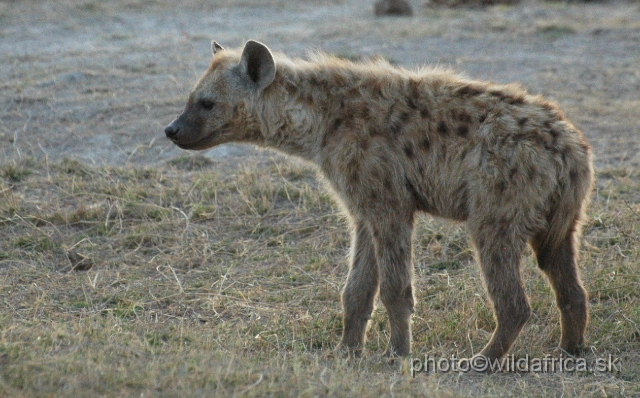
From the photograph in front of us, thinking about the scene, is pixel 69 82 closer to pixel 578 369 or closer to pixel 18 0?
pixel 18 0

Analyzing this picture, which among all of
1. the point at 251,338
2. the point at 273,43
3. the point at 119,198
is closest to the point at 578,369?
the point at 251,338

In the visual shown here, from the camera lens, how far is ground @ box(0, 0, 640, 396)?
338 cm

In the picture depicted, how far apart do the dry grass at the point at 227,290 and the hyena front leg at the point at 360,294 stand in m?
0.11

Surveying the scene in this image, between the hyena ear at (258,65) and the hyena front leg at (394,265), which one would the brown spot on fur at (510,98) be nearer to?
the hyena front leg at (394,265)

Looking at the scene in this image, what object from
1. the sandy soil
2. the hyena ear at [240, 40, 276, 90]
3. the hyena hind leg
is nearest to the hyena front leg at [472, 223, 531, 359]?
the hyena hind leg

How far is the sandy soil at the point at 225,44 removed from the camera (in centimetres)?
652

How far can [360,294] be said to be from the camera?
404cm

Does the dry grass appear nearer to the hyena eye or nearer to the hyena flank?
the hyena flank

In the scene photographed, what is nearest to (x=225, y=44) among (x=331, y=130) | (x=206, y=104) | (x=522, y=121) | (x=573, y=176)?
(x=206, y=104)

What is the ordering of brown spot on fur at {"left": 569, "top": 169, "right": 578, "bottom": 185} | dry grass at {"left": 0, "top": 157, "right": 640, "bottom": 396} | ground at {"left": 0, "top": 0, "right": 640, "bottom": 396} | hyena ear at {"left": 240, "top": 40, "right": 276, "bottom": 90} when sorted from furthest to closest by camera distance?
hyena ear at {"left": 240, "top": 40, "right": 276, "bottom": 90}, brown spot on fur at {"left": 569, "top": 169, "right": 578, "bottom": 185}, ground at {"left": 0, "top": 0, "right": 640, "bottom": 396}, dry grass at {"left": 0, "top": 157, "right": 640, "bottom": 396}

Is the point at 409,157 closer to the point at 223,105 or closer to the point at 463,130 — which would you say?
the point at 463,130

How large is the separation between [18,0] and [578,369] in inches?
341

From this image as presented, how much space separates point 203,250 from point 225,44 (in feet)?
13.8

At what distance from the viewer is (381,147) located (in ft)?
12.5
